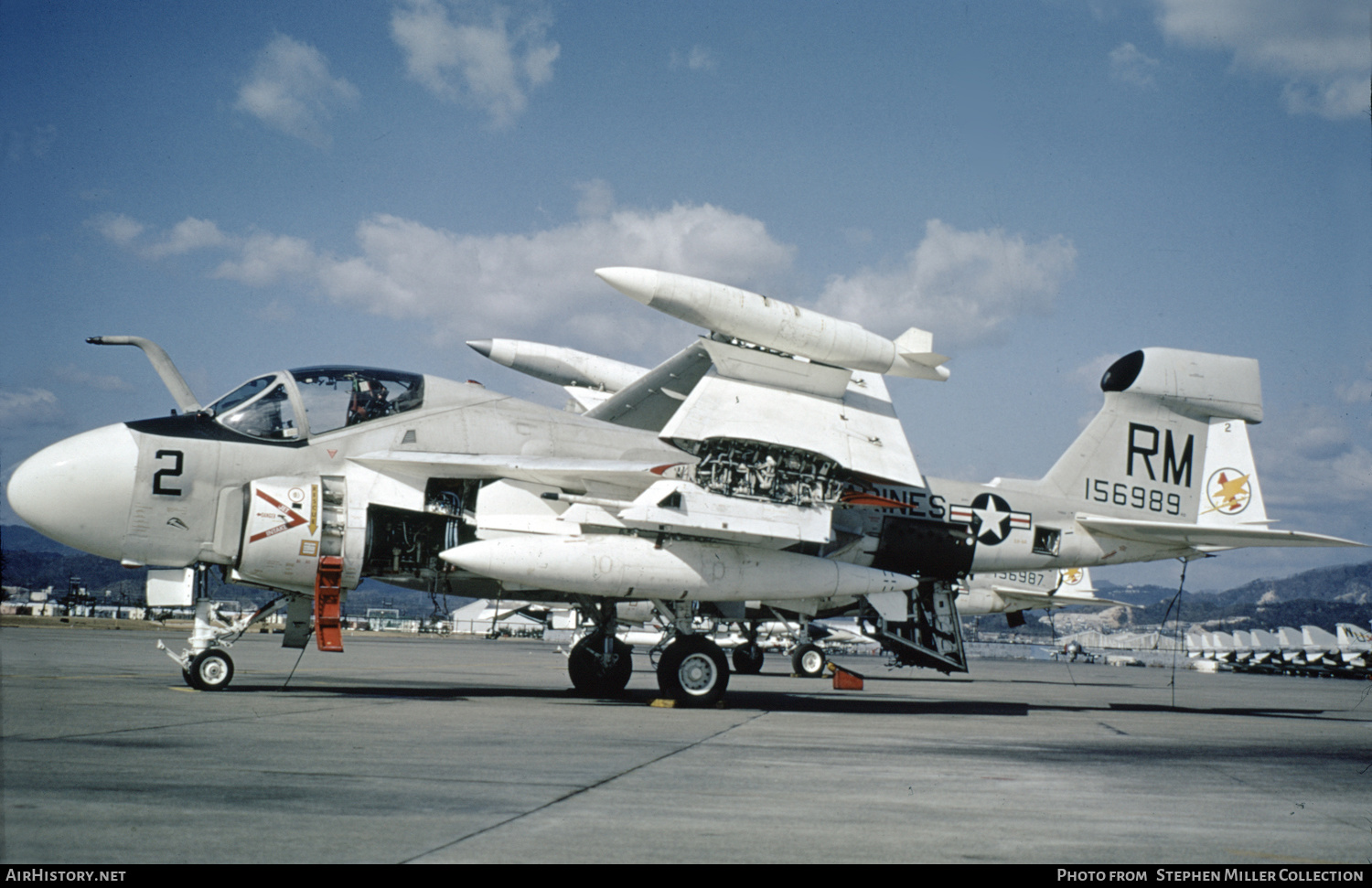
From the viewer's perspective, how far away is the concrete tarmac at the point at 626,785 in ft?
13.9

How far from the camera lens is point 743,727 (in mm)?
10445

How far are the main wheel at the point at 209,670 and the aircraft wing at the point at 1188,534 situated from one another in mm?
12382

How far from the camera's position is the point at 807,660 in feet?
84.2

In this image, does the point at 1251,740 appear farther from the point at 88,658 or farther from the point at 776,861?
the point at 88,658

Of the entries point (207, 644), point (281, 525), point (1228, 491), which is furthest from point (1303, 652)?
point (207, 644)

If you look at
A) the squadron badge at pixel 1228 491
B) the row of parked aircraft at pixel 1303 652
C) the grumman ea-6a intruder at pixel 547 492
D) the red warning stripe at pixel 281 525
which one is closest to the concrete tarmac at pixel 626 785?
the grumman ea-6a intruder at pixel 547 492

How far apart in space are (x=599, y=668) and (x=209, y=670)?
5184 mm

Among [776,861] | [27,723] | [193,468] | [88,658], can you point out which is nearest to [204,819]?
[776,861]

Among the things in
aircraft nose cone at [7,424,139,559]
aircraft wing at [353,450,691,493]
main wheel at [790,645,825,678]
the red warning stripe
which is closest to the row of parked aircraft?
main wheel at [790,645,825,678]

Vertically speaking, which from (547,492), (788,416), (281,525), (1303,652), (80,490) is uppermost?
(788,416)

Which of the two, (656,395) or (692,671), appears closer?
(692,671)

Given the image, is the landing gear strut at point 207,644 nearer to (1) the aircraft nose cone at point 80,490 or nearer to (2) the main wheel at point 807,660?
(1) the aircraft nose cone at point 80,490

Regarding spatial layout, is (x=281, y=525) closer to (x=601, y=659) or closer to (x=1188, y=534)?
(x=601, y=659)
